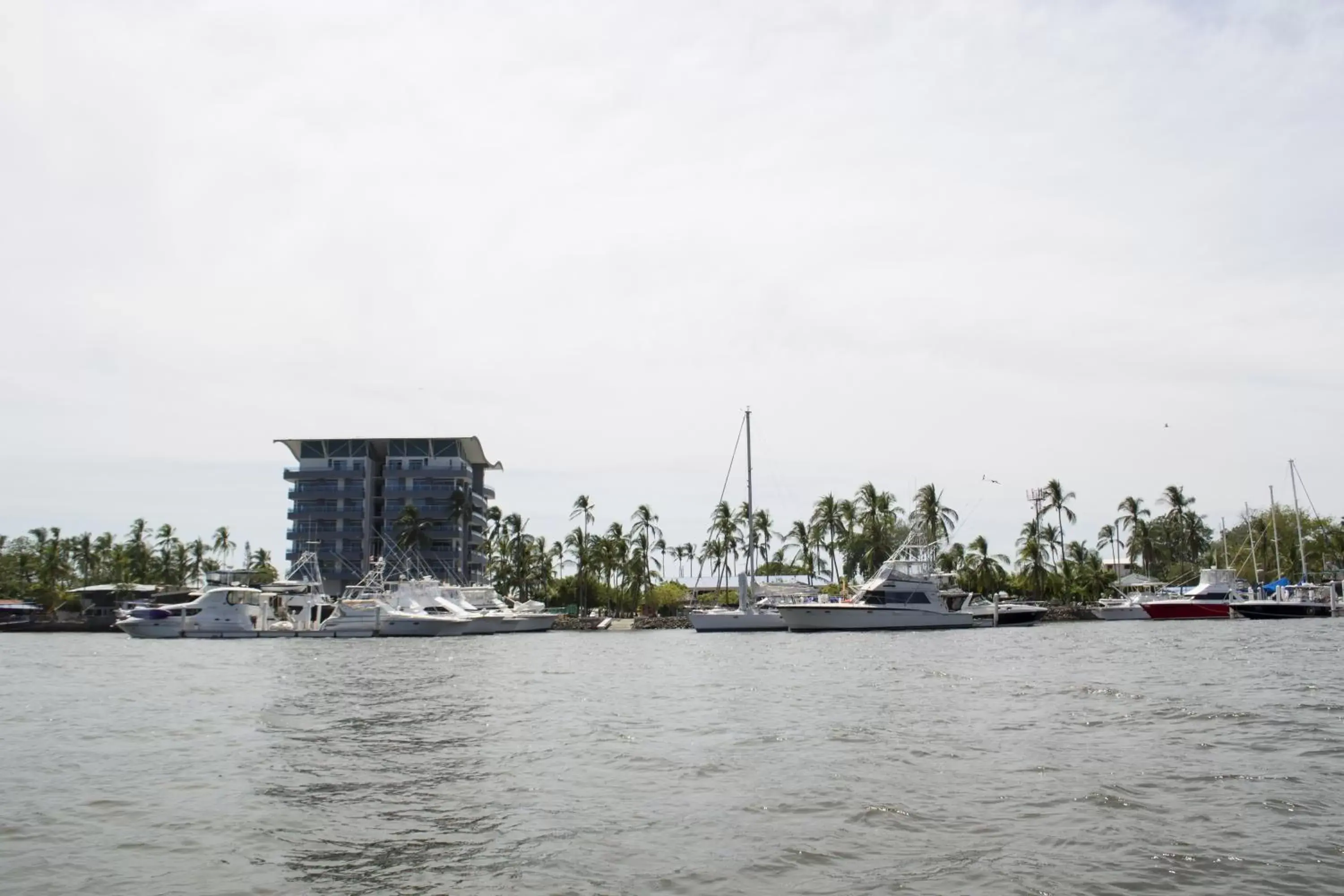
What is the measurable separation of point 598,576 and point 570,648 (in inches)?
2389

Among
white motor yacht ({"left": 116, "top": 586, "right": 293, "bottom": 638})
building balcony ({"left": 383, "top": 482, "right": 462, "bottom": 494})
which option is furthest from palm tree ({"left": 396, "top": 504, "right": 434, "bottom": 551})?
white motor yacht ({"left": 116, "top": 586, "right": 293, "bottom": 638})

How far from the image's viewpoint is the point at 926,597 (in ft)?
237

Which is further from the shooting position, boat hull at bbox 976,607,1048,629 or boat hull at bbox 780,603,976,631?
boat hull at bbox 976,607,1048,629

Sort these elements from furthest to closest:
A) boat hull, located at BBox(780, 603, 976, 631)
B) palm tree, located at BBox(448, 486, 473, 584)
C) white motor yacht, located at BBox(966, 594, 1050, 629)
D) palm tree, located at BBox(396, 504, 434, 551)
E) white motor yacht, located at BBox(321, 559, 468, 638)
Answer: palm tree, located at BBox(448, 486, 473, 584), palm tree, located at BBox(396, 504, 434, 551), white motor yacht, located at BBox(966, 594, 1050, 629), white motor yacht, located at BBox(321, 559, 468, 638), boat hull, located at BBox(780, 603, 976, 631)

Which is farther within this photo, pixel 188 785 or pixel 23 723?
pixel 23 723

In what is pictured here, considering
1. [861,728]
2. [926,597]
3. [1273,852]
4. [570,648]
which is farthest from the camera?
[926,597]

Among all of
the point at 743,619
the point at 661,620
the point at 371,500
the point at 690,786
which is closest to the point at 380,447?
the point at 371,500

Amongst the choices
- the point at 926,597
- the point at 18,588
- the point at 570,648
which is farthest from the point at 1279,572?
the point at 18,588

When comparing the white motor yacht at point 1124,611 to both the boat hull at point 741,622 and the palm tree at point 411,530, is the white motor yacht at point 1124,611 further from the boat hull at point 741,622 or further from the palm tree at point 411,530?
the palm tree at point 411,530

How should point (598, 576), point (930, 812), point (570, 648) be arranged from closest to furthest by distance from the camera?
point (930, 812) < point (570, 648) < point (598, 576)

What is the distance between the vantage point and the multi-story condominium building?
358 ft

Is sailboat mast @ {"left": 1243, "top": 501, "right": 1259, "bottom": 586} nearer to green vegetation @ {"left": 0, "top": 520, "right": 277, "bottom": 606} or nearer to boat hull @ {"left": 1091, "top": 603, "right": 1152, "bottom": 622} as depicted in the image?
boat hull @ {"left": 1091, "top": 603, "right": 1152, "bottom": 622}

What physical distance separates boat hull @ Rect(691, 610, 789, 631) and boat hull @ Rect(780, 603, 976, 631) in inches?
45.2

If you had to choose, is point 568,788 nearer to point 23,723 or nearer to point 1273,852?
point 1273,852
